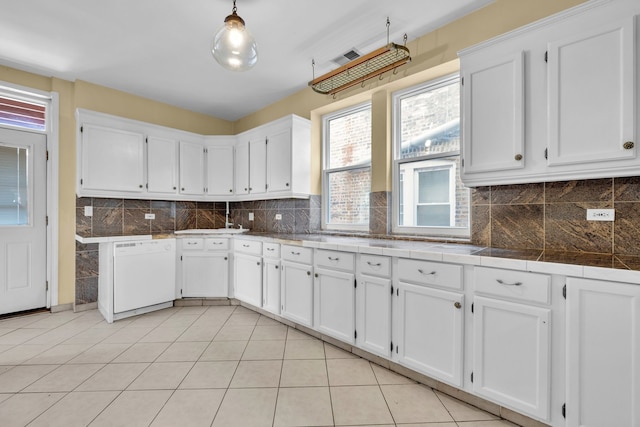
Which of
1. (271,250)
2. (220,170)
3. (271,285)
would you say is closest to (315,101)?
(220,170)

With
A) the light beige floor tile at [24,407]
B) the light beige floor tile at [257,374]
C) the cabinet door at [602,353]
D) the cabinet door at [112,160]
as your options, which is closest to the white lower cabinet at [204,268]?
the cabinet door at [112,160]

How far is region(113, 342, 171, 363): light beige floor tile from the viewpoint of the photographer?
7.40 feet

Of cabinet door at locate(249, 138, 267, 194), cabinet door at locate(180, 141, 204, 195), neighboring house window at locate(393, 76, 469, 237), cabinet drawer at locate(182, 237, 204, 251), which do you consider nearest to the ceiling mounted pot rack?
neighboring house window at locate(393, 76, 469, 237)

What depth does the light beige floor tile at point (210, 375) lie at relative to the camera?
6.33 ft

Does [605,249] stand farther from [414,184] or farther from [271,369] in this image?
[271,369]

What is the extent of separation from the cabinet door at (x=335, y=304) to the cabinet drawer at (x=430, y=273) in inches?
18.0

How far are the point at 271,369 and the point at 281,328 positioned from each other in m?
0.78

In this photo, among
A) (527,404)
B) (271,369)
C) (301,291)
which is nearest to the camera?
(527,404)

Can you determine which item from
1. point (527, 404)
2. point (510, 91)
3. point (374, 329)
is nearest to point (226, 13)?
point (510, 91)

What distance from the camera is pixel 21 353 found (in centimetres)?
235

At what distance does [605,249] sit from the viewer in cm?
174

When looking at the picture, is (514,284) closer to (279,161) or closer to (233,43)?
(233,43)

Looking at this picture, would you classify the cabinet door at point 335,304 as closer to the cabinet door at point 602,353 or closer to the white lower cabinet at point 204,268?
the cabinet door at point 602,353

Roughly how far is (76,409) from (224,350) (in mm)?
961
